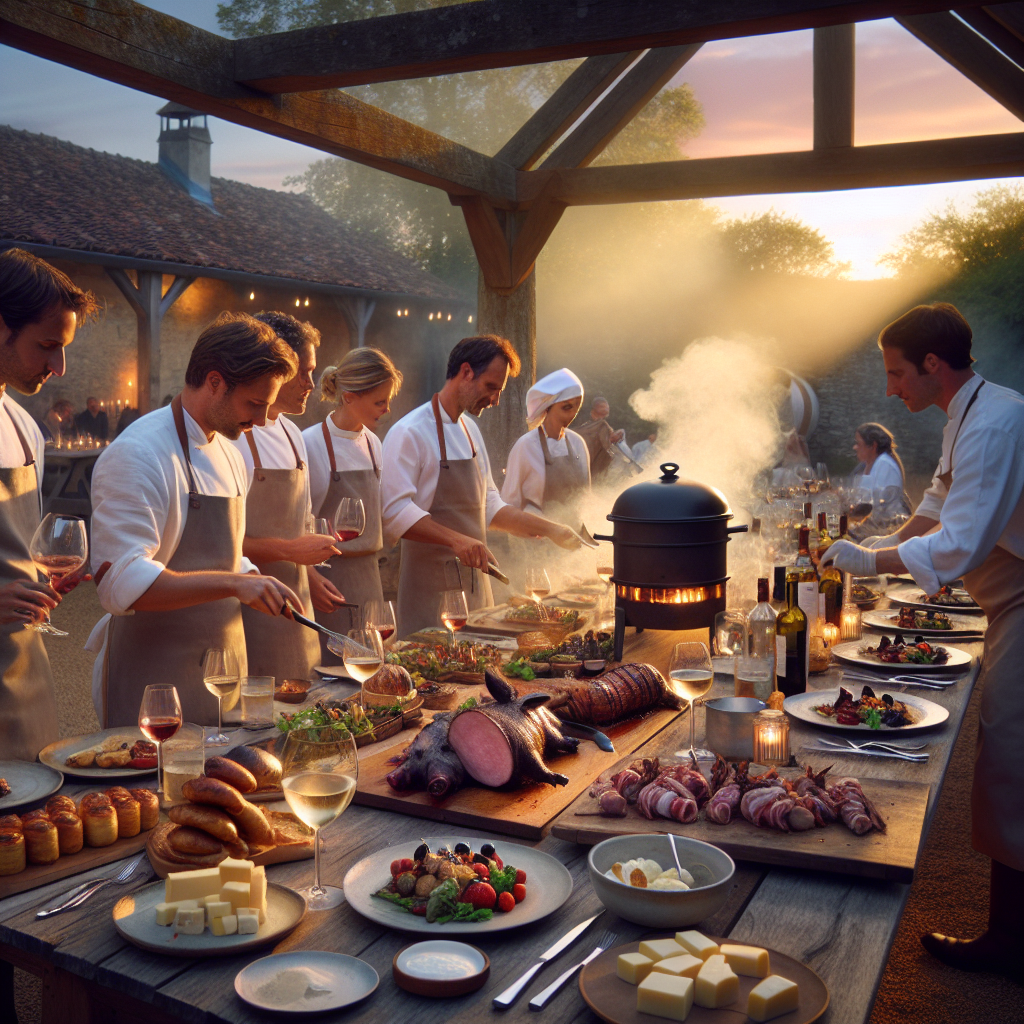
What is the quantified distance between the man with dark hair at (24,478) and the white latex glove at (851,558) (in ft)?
8.33

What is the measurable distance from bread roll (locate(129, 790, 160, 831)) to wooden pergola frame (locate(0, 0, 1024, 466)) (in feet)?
8.43

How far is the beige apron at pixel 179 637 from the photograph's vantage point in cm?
298

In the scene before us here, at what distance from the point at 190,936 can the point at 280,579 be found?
238 cm

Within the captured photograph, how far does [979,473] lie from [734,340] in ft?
70.8

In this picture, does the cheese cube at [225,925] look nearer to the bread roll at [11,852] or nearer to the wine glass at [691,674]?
the bread roll at [11,852]

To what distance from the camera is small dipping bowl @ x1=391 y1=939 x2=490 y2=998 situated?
1356 mm

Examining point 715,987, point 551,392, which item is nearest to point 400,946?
point 715,987

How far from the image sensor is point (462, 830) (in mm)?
1983

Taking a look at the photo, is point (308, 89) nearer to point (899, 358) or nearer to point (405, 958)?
point (899, 358)

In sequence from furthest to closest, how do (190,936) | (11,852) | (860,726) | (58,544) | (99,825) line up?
(860,726), (58,544), (99,825), (11,852), (190,936)

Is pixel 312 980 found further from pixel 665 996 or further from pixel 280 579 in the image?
pixel 280 579

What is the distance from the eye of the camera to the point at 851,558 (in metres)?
3.49

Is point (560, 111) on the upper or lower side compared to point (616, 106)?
lower

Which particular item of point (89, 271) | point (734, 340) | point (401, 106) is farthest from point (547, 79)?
point (89, 271)
